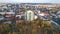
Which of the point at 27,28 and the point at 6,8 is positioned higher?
the point at 6,8

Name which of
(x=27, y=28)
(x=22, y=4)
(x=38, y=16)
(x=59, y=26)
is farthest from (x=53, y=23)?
(x=22, y=4)

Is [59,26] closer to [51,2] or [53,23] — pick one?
[53,23]

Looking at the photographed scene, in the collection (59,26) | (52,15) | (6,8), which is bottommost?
(59,26)

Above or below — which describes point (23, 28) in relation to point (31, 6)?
below

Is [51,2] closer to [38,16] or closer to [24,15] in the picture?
[38,16]

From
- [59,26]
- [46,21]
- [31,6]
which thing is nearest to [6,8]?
[31,6]
